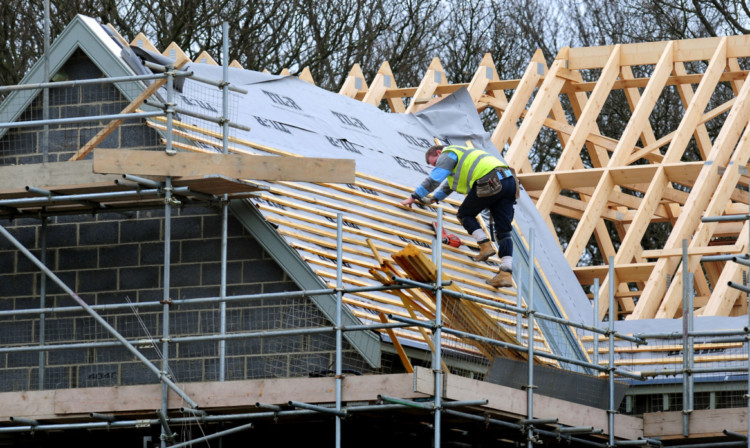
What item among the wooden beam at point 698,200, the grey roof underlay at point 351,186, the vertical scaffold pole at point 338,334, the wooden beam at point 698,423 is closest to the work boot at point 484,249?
the grey roof underlay at point 351,186

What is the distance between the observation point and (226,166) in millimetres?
13562

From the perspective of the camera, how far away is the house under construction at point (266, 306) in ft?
43.2

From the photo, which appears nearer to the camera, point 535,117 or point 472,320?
point 472,320

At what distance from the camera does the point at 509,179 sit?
1588 centimetres

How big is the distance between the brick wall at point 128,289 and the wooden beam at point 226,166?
33.7 inches

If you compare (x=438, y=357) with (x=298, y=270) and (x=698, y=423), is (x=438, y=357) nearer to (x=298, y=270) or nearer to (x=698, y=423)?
(x=298, y=270)

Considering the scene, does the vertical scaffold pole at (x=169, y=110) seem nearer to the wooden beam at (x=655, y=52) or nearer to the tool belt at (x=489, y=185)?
the tool belt at (x=489, y=185)

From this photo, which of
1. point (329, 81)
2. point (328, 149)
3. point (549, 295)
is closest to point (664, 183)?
point (549, 295)

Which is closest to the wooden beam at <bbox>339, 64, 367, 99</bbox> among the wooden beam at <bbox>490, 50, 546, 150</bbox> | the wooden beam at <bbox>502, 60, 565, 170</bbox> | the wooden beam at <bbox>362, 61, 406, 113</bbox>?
the wooden beam at <bbox>362, 61, 406, 113</bbox>

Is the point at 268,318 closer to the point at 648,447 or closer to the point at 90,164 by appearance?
the point at 90,164

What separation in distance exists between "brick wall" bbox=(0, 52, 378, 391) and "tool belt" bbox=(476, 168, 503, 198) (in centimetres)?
245

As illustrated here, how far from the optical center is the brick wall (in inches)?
555

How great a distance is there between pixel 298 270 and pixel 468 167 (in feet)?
8.20

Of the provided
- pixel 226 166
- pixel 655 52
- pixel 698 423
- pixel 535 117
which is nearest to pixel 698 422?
pixel 698 423
